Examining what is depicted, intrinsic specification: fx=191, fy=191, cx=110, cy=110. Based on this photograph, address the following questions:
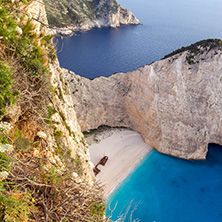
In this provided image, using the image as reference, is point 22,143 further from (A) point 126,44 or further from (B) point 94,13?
(B) point 94,13

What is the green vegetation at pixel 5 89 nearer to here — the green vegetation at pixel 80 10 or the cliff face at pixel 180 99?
the cliff face at pixel 180 99

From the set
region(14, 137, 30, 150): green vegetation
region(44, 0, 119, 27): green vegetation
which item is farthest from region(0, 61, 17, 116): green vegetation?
region(44, 0, 119, 27): green vegetation

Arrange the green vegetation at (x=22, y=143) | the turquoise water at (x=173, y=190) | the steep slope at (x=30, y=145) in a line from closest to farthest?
the steep slope at (x=30, y=145) < the green vegetation at (x=22, y=143) < the turquoise water at (x=173, y=190)

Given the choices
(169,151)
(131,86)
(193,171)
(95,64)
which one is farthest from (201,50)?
(95,64)

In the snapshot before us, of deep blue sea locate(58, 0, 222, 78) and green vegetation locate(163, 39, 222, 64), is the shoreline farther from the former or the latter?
deep blue sea locate(58, 0, 222, 78)

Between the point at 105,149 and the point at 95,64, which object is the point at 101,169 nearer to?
the point at 105,149

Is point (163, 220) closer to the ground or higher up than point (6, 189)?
closer to the ground

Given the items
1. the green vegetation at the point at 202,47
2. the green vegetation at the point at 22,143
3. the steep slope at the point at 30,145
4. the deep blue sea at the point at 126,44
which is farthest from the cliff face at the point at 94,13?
the green vegetation at the point at 22,143
